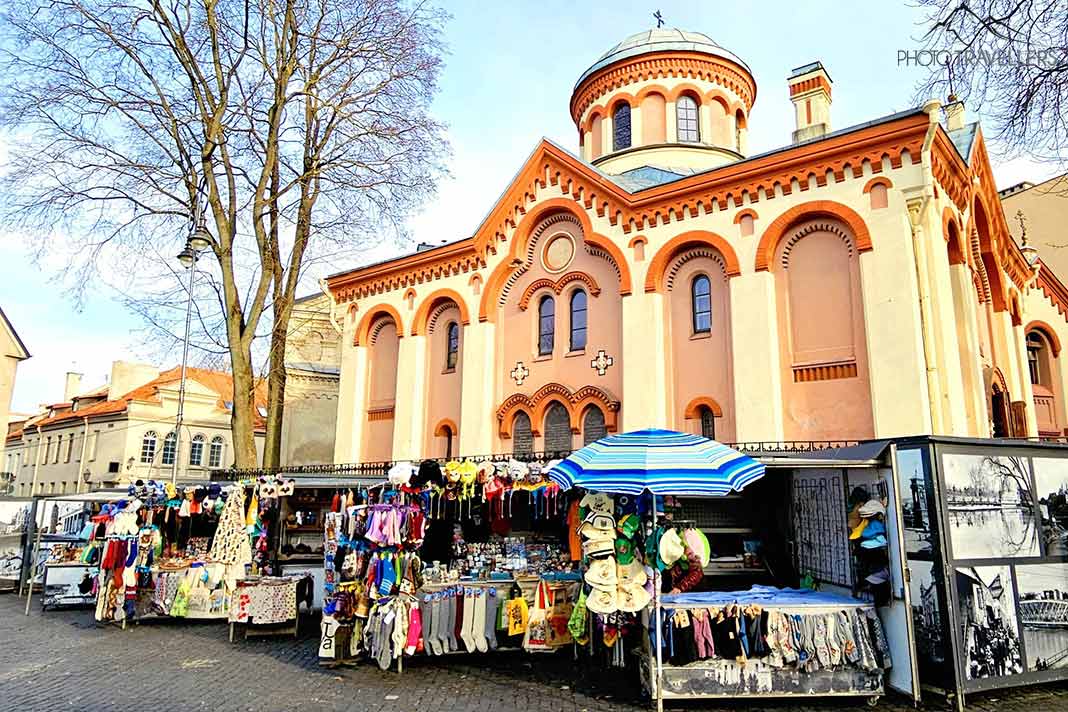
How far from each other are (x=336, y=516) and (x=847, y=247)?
40.0 ft

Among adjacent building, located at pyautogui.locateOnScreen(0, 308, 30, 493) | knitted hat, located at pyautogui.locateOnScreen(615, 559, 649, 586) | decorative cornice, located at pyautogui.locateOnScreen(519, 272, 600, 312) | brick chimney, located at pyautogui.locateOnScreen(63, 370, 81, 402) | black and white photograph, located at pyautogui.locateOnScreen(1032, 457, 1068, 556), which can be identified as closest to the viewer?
knitted hat, located at pyautogui.locateOnScreen(615, 559, 649, 586)

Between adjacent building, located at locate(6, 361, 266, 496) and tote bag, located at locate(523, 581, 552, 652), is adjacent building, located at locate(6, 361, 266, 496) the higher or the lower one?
the higher one

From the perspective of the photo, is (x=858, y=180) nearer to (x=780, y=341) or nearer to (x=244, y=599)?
(x=780, y=341)

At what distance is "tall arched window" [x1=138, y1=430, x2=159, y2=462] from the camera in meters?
35.7

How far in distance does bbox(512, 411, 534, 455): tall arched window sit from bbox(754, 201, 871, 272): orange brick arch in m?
7.45

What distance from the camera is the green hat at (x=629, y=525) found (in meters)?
8.49

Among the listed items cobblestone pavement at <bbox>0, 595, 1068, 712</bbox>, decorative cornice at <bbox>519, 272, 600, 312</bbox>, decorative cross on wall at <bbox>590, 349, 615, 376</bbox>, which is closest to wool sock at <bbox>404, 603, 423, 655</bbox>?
cobblestone pavement at <bbox>0, 595, 1068, 712</bbox>

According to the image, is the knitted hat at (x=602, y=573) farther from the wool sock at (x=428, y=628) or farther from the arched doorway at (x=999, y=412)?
the arched doorway at (x=999, y=412)

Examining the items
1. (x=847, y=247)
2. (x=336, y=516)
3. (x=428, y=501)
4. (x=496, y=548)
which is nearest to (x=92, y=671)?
(x=336, y=516)

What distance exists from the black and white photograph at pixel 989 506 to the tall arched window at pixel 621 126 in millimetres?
18988

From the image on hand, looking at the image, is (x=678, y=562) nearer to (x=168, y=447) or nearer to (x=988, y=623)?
(x=988, y=623)

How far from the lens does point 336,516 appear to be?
34.9 ft

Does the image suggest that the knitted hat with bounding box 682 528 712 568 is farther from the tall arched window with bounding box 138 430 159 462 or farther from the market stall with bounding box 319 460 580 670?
the tall arched window with bounding box 138 430 159 462

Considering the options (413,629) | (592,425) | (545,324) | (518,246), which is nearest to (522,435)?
(592,425)
